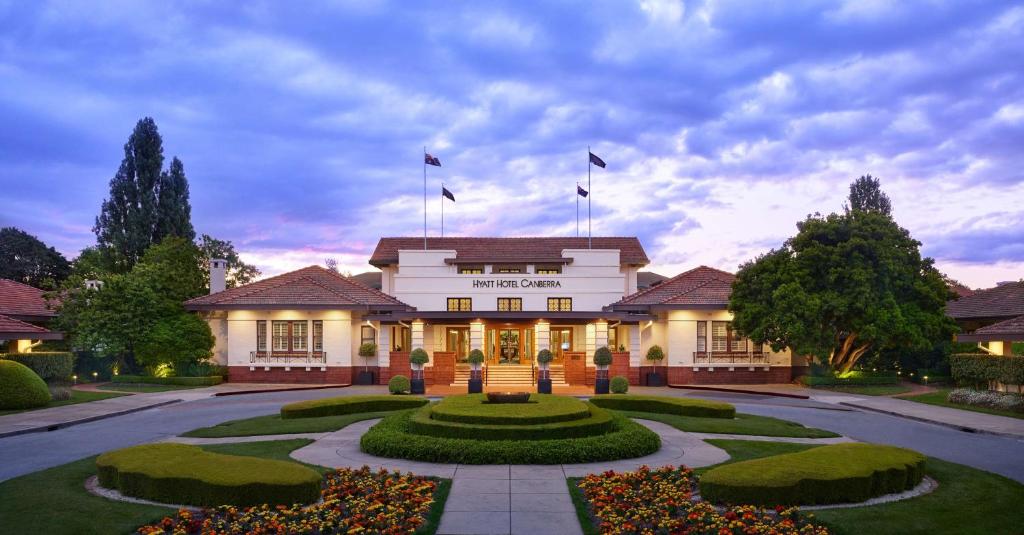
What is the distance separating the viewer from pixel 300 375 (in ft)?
132

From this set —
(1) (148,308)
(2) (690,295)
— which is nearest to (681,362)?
(2) (690,295)

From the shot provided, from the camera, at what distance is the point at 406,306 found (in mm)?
42094

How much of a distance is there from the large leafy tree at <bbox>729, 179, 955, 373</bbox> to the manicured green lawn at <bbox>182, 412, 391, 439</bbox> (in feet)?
68.3

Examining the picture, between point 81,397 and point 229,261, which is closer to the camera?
point 81,397

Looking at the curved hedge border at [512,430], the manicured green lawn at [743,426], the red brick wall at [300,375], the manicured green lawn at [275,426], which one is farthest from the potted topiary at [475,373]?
the curved hedge border at [512,430]

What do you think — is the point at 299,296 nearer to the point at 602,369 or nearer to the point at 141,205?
the point at 602,369

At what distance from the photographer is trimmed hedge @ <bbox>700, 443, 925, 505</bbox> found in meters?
11.5

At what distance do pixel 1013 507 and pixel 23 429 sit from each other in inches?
967

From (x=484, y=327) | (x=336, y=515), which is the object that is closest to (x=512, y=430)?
(x=336, y=515)

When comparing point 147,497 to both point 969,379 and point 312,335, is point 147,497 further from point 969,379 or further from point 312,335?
point 969,379

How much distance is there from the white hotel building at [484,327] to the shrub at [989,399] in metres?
12.1

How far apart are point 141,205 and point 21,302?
14.4 m

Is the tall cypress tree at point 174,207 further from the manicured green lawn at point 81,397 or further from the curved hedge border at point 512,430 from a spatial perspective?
the curved hedge border at point 512,430

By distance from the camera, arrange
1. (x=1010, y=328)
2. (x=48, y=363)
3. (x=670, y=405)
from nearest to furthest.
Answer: (x=670, y=405) → (x=1010, y=328) → (x=48, y=363)
